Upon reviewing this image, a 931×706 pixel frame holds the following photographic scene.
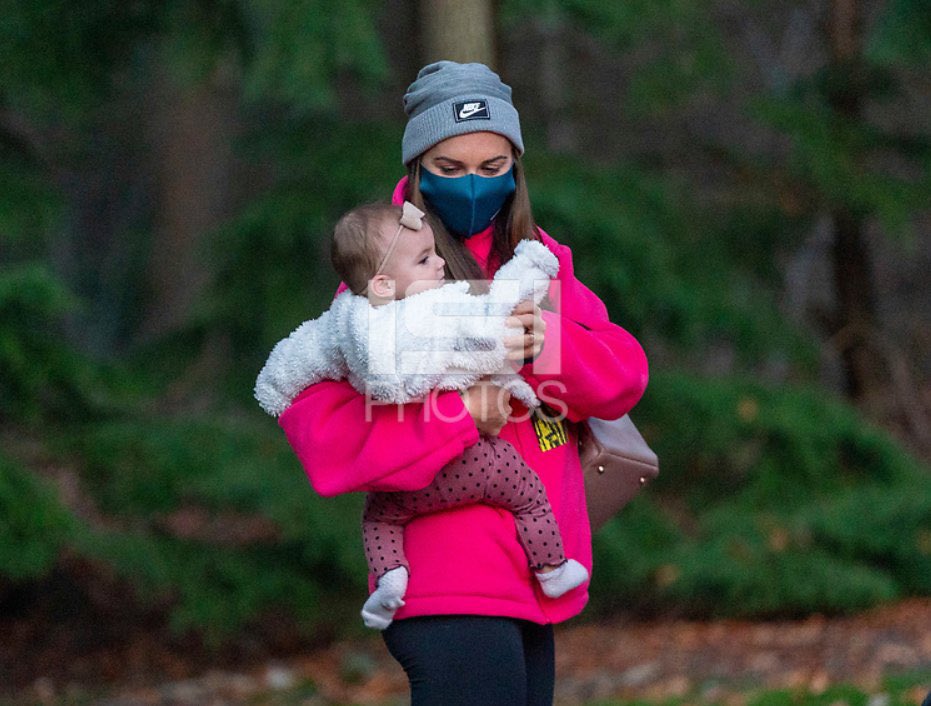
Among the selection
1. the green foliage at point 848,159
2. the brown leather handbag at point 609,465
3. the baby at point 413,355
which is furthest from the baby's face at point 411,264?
the green foliage at point 848,159

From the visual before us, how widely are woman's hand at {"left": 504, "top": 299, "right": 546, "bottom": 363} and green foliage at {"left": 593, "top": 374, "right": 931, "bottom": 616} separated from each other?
4864 millimetres

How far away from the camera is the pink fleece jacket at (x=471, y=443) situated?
233 cm

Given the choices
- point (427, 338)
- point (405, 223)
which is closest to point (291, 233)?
point (405, 223)

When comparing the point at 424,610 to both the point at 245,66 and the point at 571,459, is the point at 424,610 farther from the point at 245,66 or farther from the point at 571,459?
the point at 245,66

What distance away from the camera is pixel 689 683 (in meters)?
6.12

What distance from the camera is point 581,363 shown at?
246cm

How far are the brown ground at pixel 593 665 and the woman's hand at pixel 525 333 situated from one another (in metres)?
3.68

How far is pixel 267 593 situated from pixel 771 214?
165 inches

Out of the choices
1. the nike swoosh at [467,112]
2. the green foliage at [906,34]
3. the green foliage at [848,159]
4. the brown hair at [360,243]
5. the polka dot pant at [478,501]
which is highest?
the green foliage at [906,34]

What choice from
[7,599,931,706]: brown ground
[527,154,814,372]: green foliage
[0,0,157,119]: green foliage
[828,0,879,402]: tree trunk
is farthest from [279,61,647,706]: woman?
[828,0,879,402]: tree trunk

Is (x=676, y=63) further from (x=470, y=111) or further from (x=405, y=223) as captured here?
(x=405, y=223)

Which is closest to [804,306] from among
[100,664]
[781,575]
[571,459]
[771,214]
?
[771,214]

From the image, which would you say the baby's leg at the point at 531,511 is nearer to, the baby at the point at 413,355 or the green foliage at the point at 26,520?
the baby at the point at 413,355

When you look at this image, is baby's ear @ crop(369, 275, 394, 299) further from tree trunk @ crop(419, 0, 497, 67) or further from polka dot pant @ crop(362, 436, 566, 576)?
tree trunk @ crop(419, 0, 497, 67)
